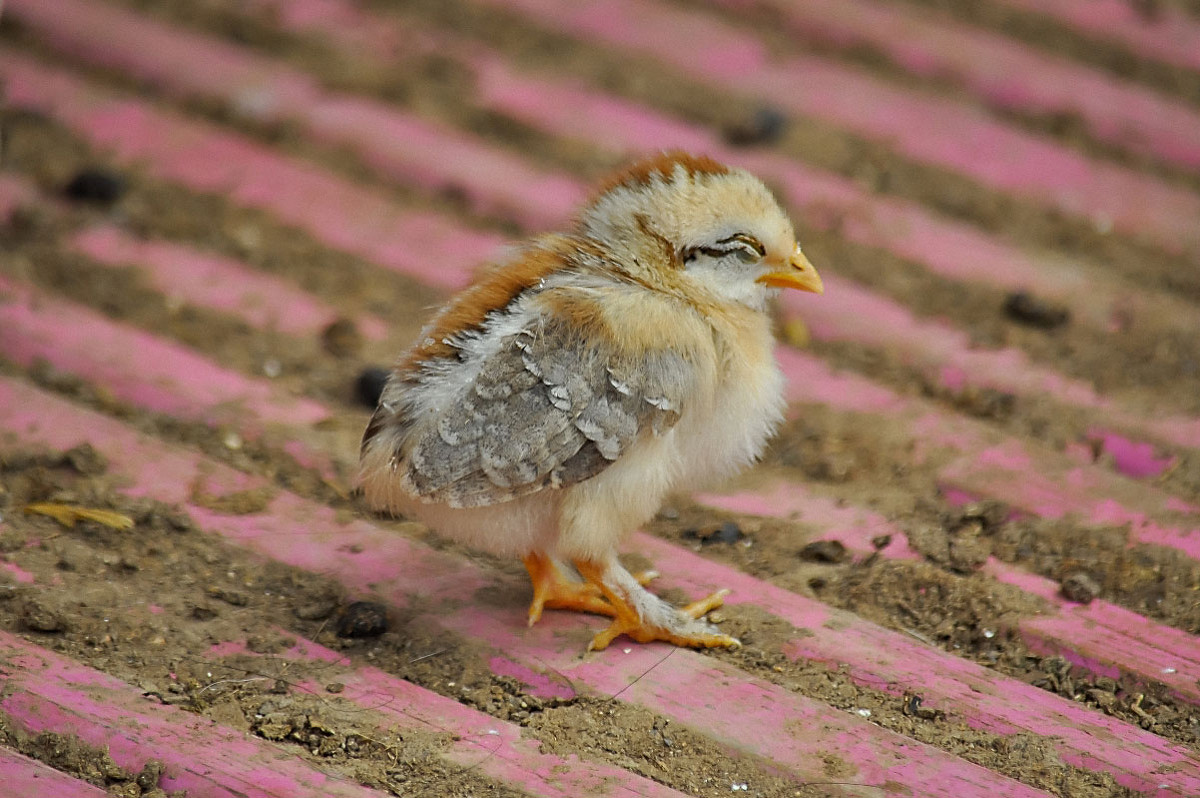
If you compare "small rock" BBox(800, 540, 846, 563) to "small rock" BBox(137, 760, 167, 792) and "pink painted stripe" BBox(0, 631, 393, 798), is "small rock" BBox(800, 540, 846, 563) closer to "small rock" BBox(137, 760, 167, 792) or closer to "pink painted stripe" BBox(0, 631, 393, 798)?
"pink painted stripe" BBox(0, 631, 393, 798)

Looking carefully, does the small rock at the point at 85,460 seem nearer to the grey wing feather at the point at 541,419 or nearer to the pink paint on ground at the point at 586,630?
the pink paint on ground at the point at 586,630

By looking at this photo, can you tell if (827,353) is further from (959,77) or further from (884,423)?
(959,77)

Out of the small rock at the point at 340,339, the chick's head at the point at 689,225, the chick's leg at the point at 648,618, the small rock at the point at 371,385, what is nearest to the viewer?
the chick's leg at the point at 648,618

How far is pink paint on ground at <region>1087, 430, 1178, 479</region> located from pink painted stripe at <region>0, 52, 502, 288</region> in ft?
5.35

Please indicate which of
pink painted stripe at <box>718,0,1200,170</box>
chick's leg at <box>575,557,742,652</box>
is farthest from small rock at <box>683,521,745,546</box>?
pink painted stripe at <box>718,0,1200,170</box>

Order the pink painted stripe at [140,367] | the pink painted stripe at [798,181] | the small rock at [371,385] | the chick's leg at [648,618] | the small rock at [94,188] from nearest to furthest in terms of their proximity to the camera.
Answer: the chick's leg at [648,618] → the pink painted stripe at [140,367] → the small rock at [371,385] → the pink painted stripe at [798,181] → the small rock at [94,188]

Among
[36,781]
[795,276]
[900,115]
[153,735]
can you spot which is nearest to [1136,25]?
[900,115]

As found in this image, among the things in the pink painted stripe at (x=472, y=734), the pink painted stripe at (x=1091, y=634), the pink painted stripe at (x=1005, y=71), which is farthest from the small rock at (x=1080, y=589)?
the pink painted stripe at (x=1005, y=71)

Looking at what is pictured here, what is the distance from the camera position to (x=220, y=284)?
11.6ft

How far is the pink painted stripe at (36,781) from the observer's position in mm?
2004

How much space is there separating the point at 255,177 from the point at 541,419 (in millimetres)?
1709

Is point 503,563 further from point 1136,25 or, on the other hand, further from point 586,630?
point 1136,25

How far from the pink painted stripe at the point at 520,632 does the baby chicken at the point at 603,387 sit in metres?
0.09

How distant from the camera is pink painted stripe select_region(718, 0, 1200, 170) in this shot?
376 centimetres
